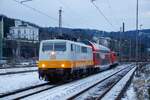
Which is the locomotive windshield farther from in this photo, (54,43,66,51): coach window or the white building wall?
the white building wall

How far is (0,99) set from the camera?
1978 cm

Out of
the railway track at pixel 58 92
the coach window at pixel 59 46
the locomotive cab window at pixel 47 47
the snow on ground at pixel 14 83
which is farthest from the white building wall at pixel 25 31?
the railway track at pixel 58 92

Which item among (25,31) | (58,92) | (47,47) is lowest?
(58,92)

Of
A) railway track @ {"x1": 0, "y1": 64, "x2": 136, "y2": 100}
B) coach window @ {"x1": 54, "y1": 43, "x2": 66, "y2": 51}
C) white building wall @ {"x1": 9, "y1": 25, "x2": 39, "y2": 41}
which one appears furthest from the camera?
white building wall @ {"x1": 9, "y1": 25, "x2": 39, "y2": 41}

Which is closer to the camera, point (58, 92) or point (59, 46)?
point (58, 92)

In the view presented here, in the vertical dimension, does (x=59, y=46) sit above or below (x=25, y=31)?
below

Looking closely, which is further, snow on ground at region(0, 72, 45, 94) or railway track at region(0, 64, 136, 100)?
snow on ground at region(0, 72, 45, 94)

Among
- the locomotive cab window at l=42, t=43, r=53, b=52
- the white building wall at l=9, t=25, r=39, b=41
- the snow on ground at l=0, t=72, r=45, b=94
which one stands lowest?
the snow on ground at l=0, t=72, r=45, b=94

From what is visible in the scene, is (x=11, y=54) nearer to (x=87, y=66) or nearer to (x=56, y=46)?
(x=87, y=66)

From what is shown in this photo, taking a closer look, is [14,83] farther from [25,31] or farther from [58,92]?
[25,31]

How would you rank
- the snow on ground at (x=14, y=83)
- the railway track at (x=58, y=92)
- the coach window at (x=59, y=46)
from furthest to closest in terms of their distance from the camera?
1. the coach window at (x=59, y=46)
2. the snow on ground at (x=14, y=83)
3. the railway track at (x=58, y=92)

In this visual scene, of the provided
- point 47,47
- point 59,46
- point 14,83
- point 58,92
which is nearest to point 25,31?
point 47,47

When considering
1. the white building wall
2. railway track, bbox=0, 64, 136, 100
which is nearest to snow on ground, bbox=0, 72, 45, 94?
railway track, bbox=0, 64, 136, 100

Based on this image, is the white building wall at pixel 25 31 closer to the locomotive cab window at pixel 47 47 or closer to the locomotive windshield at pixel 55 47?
the locomotive cab window at pixel 47 47
